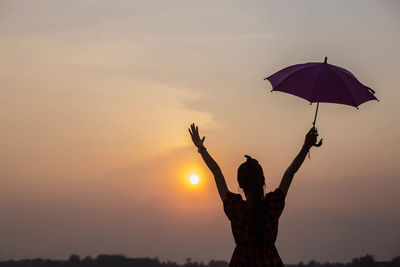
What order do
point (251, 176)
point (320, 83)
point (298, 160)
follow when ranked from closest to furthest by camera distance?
1. point (251, 176)
2. point (298, 160)
3. point (320, 83)

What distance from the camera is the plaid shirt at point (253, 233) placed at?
26.1 ft

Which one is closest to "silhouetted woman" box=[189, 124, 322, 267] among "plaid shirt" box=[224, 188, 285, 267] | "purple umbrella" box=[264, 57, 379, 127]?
"plaid shirt" box=[224, 188, 285, 267]

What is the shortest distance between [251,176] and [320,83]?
257 cm

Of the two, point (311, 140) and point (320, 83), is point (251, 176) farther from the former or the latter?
point (320, 83)

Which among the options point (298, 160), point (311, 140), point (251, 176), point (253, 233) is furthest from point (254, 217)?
point (311, 140)

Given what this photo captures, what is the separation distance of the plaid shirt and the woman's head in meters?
0.29

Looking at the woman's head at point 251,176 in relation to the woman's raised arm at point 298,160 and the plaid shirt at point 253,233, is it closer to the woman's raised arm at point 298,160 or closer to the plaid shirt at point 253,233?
the plaid shirt at point 253,233

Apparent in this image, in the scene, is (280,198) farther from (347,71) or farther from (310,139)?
(347,71)

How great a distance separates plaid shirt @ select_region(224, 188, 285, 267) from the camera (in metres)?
7.96

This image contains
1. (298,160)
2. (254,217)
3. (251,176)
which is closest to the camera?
(251,176)

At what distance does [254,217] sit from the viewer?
26.1ft

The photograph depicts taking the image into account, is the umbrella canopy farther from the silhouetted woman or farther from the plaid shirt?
the plaid shirt

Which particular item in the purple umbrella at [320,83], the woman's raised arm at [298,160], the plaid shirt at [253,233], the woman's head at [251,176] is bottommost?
the plaid shirt at [253,233]

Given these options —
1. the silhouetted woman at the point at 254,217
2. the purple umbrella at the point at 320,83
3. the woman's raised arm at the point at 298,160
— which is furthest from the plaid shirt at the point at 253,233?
the purple umbrella at the point at 320,83
